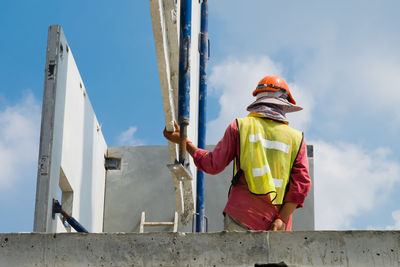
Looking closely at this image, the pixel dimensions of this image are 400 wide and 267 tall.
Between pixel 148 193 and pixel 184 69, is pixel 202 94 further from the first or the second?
pixel 184 69

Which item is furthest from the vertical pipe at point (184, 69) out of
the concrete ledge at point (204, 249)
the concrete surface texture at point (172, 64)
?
the concrete ledge at point (204, 249)

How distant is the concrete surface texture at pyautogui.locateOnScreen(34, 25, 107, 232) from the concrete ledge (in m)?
3.33

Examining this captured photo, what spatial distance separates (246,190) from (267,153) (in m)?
0.32

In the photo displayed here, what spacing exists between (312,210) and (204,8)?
11.7ft

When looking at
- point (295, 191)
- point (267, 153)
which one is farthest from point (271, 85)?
point (295, 191)

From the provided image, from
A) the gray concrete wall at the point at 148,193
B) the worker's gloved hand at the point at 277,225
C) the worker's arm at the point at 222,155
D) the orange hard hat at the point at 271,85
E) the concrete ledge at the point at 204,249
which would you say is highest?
the gray concrete wall at the point at 148,193

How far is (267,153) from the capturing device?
18.3ft

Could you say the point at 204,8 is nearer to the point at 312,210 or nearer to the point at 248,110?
the point at 312,210

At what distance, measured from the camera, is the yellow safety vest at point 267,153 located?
5.42 m

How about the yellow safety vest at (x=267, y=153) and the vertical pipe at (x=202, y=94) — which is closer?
the yellow safety vest at (x=267, y=153)

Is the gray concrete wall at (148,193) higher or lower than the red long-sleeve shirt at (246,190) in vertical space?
higher

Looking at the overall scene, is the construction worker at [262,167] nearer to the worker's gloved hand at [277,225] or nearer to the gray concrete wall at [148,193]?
the worker's gloved hand at [277,225]

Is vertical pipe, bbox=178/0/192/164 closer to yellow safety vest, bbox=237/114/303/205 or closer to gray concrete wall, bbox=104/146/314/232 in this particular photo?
yellow safety vest, bbox=237/114/303/205

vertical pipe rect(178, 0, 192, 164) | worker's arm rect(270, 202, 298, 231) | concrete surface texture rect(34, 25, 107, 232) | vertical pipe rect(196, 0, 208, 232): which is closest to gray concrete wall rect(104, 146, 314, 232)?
concrete surface texture rect(34, 25, 107, 232)
